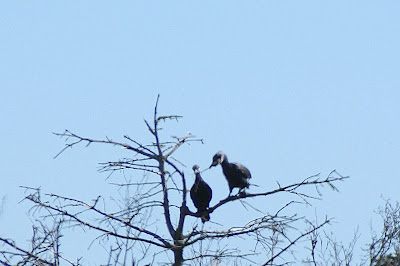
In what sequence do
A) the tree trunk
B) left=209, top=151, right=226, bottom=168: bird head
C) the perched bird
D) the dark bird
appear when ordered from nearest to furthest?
the tree trunk < the dark bird < left=209, top=151, right=226, bottom=168: bird head < the perched bird

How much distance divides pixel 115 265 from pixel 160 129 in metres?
1.27

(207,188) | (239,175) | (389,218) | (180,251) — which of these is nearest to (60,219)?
(180,251)

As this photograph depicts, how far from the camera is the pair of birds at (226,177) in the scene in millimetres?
11586

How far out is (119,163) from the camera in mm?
8492

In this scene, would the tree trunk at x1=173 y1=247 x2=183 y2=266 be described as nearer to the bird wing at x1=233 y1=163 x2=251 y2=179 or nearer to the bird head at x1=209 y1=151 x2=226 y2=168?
the bird head at x1=209 y1=151 x2=226 y2=168

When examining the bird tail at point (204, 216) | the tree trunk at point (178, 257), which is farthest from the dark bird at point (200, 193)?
the tree trunk at point (178, 257)

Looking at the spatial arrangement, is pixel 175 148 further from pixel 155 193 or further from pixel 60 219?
pixel 60 219

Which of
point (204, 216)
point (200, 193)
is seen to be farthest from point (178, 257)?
point (200, 193)

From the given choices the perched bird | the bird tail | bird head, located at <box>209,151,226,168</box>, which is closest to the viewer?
the bird tail

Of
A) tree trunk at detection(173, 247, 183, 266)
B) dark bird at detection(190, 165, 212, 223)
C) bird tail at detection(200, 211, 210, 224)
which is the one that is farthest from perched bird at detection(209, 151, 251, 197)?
tree trunk at detection(173, 247, 183, 266)

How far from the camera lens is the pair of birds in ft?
38.0

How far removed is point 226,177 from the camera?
42.1ft

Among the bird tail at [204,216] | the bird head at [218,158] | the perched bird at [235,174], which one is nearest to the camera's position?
the bird tail at [204,216]

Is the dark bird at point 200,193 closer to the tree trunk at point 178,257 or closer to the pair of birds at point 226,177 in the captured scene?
the pair of birds at point 226,177
